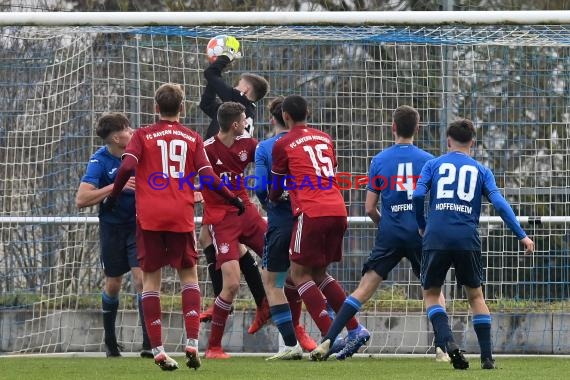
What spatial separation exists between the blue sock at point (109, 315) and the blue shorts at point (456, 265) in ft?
9.80

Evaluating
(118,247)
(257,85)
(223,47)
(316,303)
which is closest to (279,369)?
(316,303)

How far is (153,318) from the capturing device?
30.1 ft

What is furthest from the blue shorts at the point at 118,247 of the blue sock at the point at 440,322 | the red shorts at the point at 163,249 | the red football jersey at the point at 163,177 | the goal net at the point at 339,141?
the blue sock at the point at 440,322

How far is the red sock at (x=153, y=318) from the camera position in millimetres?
9078

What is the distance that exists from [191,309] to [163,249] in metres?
0.46

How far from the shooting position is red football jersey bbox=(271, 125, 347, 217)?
10.2 meters

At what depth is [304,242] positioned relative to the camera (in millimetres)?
10172

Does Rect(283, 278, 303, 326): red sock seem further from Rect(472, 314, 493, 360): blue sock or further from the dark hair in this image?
Rect(472, 314, 493, 360): blue sock

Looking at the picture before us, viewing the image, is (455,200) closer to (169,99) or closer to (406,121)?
(406,121)

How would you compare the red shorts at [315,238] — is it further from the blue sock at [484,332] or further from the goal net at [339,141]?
the goal net at [339,141]

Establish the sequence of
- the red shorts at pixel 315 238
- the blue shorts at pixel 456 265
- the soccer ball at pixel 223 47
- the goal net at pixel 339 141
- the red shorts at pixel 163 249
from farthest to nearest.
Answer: the goal net at pixel 339 141 < the soccer ball at pixel 223 47 < the red shorts at pixel 315 238 < the blue shorts at pixel 456 265 < the red shorts at pixel 163 249

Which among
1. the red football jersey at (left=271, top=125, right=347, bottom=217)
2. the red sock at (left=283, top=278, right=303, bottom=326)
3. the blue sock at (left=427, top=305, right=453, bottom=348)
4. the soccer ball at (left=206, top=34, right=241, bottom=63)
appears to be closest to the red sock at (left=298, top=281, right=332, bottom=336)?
the red football jersey at (left=271, top=125, right=347, bottom=217)

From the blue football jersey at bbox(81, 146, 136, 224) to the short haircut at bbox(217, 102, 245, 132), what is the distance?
0.91 metres

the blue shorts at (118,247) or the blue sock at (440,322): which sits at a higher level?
the blue shorts at (118,247)
